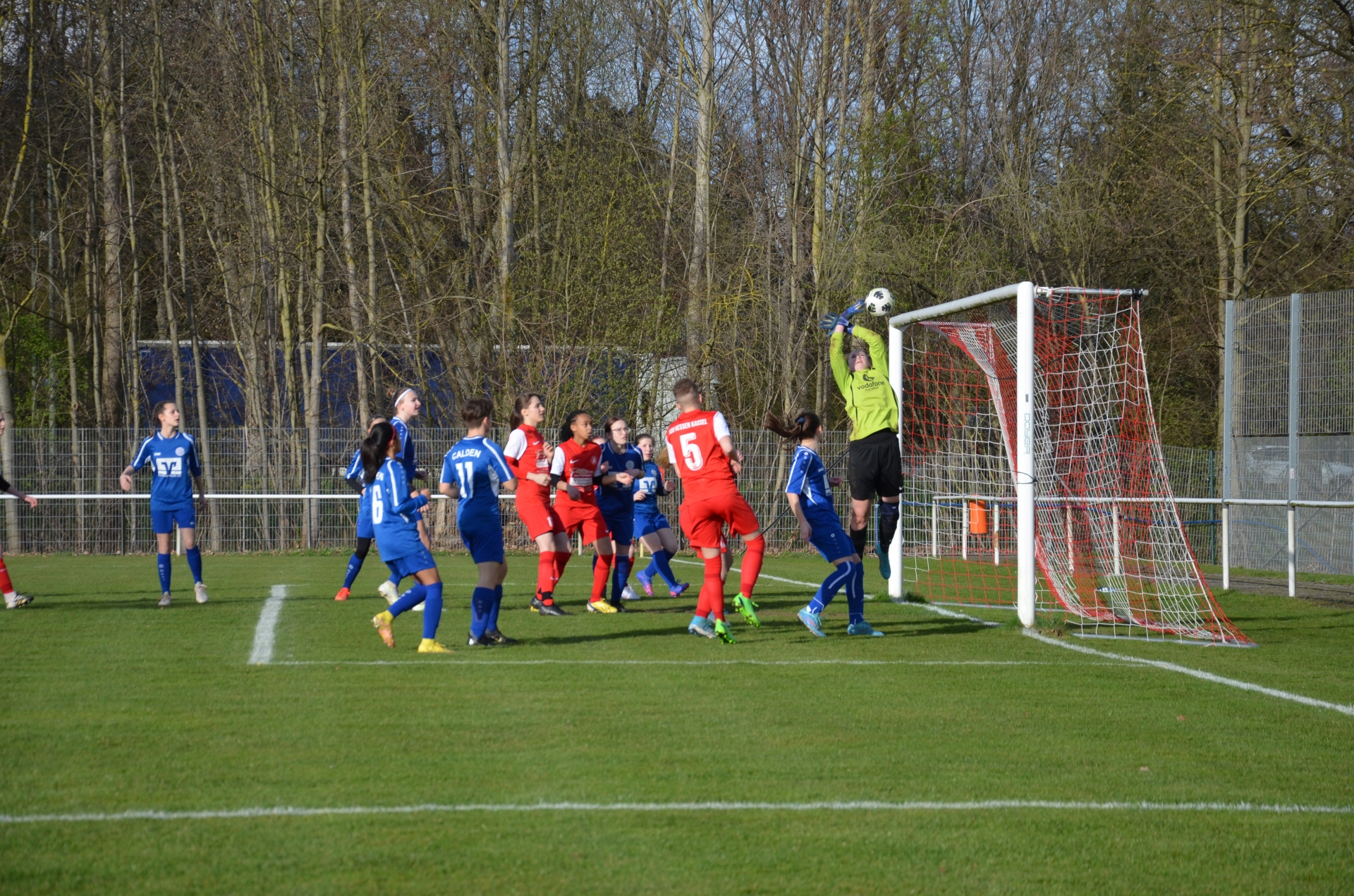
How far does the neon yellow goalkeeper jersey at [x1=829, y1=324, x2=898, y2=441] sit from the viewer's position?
10.5m

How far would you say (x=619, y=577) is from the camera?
11930 millimetres

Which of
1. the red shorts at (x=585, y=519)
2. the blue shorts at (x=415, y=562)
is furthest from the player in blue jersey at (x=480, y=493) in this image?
the red shorts at (x=585, y=519)

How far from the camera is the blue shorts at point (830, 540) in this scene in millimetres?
9805

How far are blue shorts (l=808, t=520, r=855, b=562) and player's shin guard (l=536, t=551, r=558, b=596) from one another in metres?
2.39

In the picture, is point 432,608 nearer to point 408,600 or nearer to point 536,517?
point 408,600

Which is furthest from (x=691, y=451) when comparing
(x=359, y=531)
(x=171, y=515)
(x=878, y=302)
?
(x=171, y=515)

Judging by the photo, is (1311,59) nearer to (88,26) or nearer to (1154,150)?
(1154,150)

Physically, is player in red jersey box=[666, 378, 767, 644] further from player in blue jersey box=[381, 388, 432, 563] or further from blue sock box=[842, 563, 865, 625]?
player in blue jersey box=[381, 388, 432, 563]

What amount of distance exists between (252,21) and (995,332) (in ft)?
55.5

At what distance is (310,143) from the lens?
23672 millimetres

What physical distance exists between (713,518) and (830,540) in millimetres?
1194

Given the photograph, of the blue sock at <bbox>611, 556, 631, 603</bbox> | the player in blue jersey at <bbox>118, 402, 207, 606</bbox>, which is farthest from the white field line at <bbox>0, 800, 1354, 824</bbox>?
the player in blue jersey at <bbox>118, 402, 207, 606</bbox>

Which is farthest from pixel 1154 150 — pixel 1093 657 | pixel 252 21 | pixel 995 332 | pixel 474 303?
pixel 1093 657

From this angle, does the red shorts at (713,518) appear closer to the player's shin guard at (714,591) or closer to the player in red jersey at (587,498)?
the player's shin guard at (714,591)
